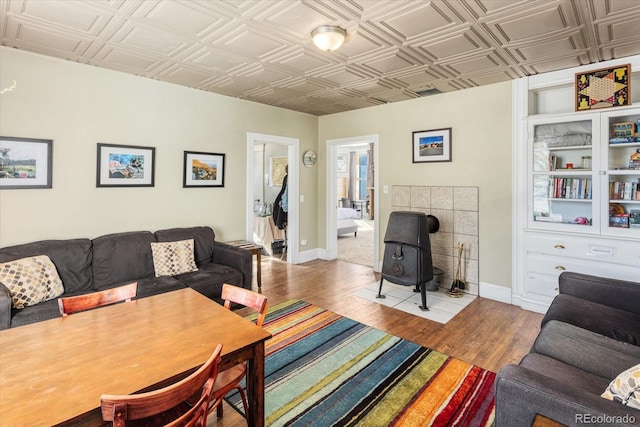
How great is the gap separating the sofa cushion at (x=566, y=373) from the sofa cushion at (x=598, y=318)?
589mm

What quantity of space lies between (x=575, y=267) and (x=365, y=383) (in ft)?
8.48

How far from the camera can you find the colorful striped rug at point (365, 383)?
6.63ft

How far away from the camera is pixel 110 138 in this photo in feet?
11.8

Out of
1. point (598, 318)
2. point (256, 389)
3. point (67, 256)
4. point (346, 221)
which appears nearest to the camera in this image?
point (256, 389)

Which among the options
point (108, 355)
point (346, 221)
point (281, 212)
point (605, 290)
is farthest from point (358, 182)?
point (108, 355)

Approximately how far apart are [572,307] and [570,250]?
1.33 meters

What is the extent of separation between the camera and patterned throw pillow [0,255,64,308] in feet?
8.45

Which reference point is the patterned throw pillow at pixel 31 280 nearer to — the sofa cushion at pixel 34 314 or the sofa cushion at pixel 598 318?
the sofa cushion at pixel 34 314

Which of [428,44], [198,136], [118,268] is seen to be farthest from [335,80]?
[118,268]

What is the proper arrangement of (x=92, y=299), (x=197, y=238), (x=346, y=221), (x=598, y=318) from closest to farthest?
(x=92, y=299) < (x=598, y=318) < (x=197, y=238) < (x=346, y=221)

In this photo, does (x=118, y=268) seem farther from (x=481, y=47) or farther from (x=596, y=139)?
(x=596, y=139)

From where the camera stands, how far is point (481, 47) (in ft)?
9.53

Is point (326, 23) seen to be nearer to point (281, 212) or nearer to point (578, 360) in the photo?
point (578, 360)

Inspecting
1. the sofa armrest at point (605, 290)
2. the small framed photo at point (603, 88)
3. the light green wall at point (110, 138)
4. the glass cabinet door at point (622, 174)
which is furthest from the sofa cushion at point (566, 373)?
the light green wall at point (110, 138)
